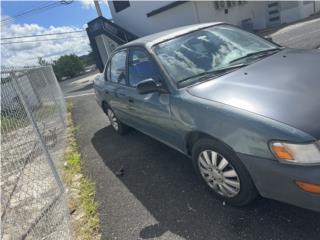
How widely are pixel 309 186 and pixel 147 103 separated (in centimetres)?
223

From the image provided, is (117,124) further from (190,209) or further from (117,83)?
(190,209)

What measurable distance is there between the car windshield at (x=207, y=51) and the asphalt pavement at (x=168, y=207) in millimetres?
1272

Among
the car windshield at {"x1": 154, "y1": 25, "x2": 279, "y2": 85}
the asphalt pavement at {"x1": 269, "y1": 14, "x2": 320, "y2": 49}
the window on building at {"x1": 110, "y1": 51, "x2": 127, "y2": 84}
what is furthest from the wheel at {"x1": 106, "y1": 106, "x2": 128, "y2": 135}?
the asphalt pavement at {"x1": 269, "y1": 14, "x2": 320, "y2": 49}

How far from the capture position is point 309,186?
2.33 metres

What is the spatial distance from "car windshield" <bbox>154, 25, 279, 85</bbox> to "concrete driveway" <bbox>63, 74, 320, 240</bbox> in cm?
126

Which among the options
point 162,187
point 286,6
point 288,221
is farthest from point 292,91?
point 286,6

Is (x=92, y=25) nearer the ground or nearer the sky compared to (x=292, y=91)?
nearer the sky

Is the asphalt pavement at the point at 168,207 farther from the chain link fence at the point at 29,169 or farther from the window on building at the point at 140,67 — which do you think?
the window on building at the point at 140,67

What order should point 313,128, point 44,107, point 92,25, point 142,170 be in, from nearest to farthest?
1. point 313,128
2. point 142,170
3. point 44,107
4. point 92,25

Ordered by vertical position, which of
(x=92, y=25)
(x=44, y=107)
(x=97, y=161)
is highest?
(x=92, y=25)

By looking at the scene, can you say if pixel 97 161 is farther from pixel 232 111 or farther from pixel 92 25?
pixel 92 25

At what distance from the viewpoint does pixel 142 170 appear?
4.50 metres

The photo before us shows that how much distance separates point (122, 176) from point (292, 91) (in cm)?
263

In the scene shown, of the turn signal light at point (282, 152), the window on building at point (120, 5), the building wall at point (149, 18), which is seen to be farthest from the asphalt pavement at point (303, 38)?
the window on building at point (120, 5)
